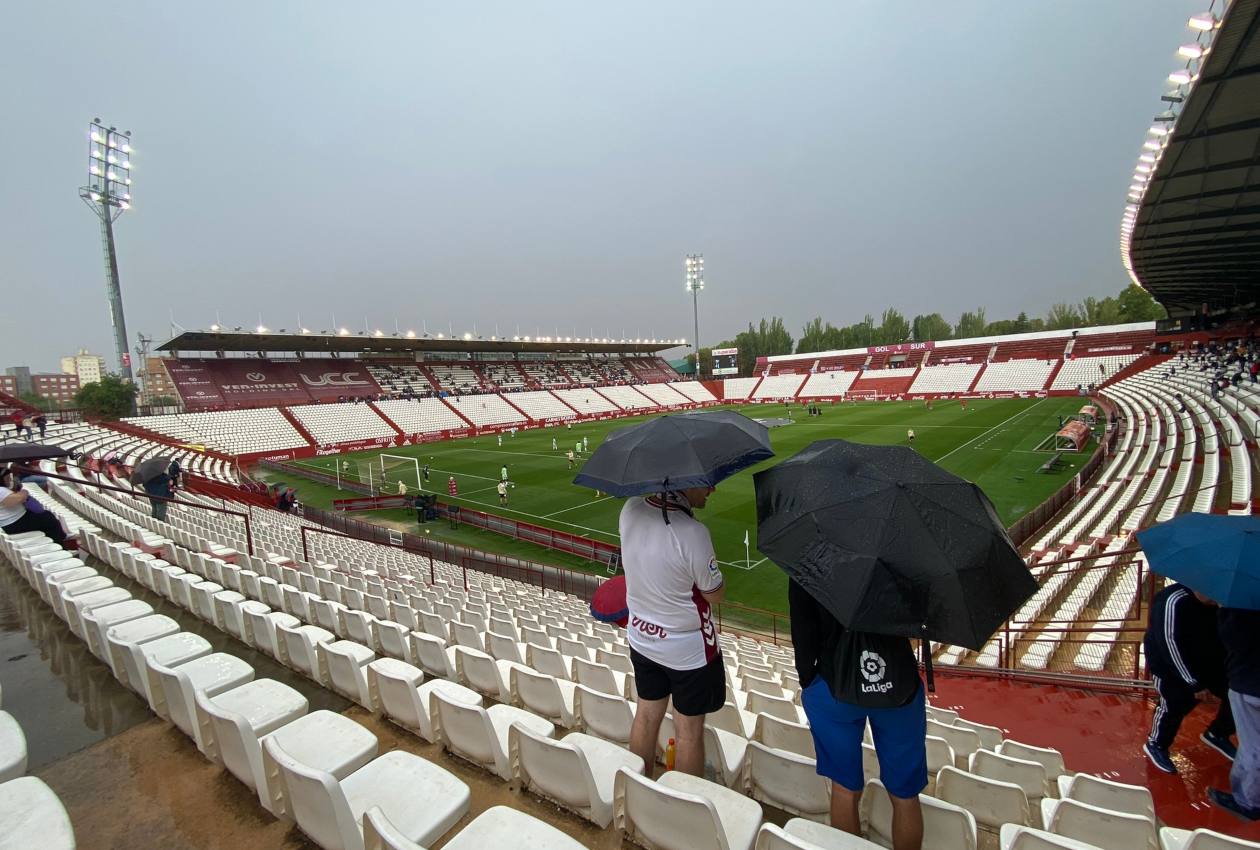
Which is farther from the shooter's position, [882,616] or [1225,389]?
[1225,389]

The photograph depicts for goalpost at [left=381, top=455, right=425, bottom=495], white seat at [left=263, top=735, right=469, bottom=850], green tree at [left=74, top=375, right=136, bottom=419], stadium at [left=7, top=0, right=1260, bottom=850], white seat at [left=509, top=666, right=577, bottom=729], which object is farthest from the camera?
green tree at [left=74, top=375, right=136, bottom=419]

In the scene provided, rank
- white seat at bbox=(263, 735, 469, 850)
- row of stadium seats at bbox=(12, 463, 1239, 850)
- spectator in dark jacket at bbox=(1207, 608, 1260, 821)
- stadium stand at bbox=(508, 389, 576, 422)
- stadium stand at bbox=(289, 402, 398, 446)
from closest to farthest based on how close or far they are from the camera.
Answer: white seat at bbox=(263, 735, 469, 850) → row of stadium seats at bbox=(12, 463, 1239, 850) → spectator in dark jacket at bbox=(1207, 608, 1260, 821) → stadium stand at bbox=(289, 402, 398, 446) → stadium stand at bbox=(508, 389, 576, 422)

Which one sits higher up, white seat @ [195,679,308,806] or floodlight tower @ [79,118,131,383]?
floodlight tower @ [79,118,131,383]

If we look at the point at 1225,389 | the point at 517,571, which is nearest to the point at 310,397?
the point at 517,571

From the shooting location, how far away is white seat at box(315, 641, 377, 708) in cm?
379

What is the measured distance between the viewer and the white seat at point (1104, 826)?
2562 millimetres

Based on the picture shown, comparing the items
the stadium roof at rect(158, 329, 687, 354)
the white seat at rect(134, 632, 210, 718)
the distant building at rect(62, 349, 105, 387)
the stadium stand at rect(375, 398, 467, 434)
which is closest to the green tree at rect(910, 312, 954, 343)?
the stadium roof at rect(158, 329, 687, 354)

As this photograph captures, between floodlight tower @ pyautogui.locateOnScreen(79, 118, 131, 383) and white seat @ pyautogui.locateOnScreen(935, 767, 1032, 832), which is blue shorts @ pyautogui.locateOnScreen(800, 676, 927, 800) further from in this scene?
floodlight tower @ pyautogui.locateOnScreen(79, 118, 131, 383)

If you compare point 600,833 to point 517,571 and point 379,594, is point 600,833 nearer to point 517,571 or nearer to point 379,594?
point 379,594

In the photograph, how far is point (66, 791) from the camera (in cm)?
300

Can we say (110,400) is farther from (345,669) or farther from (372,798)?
(372,798)

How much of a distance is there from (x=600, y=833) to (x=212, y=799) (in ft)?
6.72

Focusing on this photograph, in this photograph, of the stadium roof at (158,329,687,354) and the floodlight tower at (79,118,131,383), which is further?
the stadium roof at (158,329,687,354)

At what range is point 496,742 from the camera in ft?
9.68
